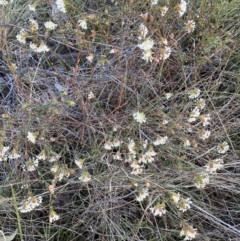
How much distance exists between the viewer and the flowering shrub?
136 centimetres

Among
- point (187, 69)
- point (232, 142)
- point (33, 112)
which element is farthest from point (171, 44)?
point (33, 112)

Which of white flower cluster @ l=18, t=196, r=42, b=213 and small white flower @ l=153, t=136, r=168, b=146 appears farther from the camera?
small white flower @ l=153, t=136, r=168, b=146

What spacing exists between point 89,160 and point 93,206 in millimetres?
154

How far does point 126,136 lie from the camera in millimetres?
1432

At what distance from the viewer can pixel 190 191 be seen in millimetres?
1439

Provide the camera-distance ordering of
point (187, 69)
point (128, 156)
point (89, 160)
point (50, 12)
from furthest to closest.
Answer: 1. point (50, 12)
2. point (187, 69)
3. point (89, 160)
4. point (128, 156)

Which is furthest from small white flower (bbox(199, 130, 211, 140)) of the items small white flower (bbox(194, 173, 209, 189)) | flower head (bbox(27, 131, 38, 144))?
flower head (bbox(27, 131, 38, 144))

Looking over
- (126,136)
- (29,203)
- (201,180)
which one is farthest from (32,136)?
(201,180)

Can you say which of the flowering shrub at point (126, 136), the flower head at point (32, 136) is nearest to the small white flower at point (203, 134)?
the flowering shrub at point (126, 136)

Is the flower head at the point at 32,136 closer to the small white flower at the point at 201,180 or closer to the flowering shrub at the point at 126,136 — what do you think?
the flowering shrub at the point at 126,136

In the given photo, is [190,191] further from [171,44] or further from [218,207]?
[171,44]

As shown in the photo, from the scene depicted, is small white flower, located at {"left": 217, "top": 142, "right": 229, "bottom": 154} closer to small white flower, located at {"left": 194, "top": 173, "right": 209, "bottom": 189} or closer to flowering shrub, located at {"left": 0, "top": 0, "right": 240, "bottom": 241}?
flowering shrub, located at {"left": 0, "top": 0, "right": 240, "bottom": 241}

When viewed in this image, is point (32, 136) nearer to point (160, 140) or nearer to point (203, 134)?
point (160, 140)

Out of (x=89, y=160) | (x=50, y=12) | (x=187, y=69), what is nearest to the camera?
(x=89, y=160)
